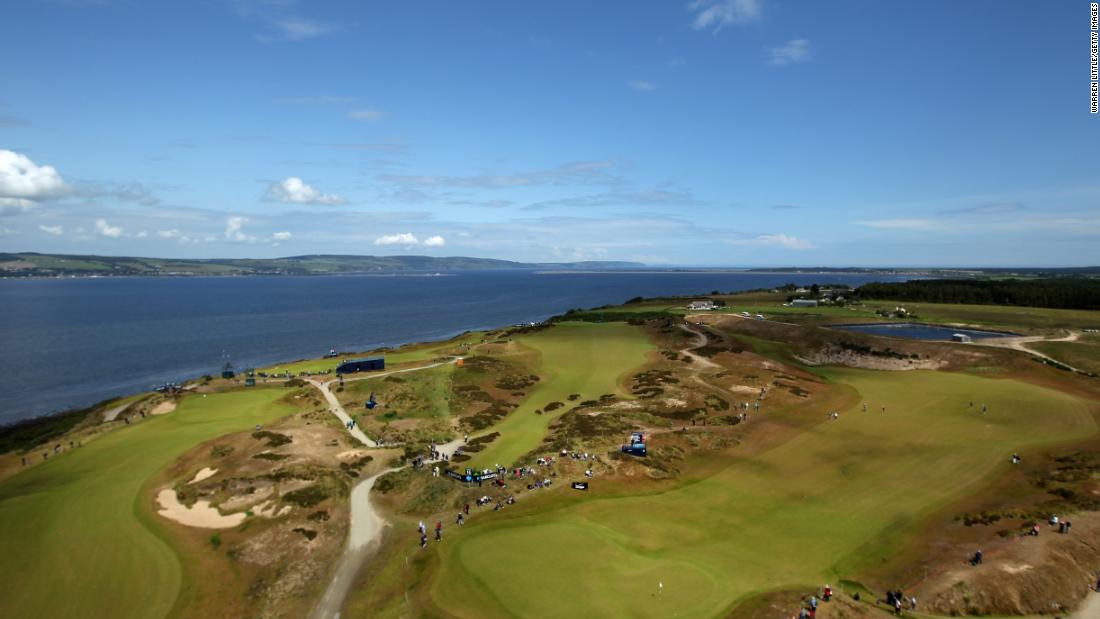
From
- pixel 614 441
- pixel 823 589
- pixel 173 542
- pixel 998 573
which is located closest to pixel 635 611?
pixel 823 589

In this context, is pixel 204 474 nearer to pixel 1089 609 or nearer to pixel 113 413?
pixel 113 413

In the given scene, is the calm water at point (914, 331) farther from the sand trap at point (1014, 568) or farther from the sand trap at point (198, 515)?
the sand trap at point (198, 515)

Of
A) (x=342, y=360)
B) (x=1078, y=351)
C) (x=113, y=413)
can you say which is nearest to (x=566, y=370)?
(x=342, y=360)

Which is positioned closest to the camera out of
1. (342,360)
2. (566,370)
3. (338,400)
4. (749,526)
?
(749,526)

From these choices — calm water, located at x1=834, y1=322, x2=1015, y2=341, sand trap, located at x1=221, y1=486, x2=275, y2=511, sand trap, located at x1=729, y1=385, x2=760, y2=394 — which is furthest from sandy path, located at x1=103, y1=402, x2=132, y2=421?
calm water, located at x1=834, y1=322, x2=1015, y2=341

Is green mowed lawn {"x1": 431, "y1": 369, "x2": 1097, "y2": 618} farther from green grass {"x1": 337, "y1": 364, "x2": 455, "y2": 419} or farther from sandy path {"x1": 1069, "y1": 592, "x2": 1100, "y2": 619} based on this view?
green grass {"x1": 337, "y1": 364, "x2": 455, "y2": 419}

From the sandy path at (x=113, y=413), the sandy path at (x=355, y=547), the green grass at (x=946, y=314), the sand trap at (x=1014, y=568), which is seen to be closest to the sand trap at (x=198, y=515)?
the sandy path at (x=355, y=547)
